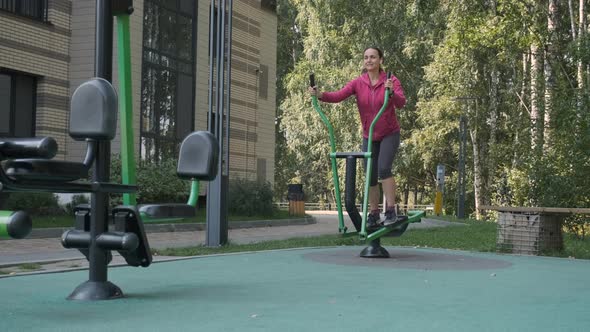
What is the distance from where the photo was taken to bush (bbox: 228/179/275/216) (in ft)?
71.7

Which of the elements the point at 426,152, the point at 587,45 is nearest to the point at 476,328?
the point at 587,45

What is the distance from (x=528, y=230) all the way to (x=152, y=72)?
14212mm

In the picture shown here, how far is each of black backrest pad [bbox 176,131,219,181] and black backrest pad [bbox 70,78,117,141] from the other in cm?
46

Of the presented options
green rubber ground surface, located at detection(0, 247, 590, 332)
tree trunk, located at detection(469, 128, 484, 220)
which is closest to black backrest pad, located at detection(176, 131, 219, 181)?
green rubber ground surface, located at detection(0, 247, 590, 332)

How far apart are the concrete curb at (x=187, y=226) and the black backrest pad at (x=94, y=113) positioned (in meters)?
8.06

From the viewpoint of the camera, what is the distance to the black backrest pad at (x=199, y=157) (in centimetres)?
422

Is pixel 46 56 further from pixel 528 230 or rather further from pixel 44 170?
pixel 44 170

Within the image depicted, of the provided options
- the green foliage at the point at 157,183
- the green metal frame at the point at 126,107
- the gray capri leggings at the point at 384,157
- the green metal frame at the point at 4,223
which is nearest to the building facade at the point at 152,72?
the green foliage at the point at 157,183

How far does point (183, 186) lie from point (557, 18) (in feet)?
40.9

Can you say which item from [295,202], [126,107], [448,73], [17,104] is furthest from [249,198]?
[126,107]

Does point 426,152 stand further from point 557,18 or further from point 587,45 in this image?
point 587,45

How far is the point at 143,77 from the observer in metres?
20.8

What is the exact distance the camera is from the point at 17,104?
58.5ft

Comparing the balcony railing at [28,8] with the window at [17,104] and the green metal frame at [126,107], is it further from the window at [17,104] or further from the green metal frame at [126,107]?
the green metal frame at [126,107]
